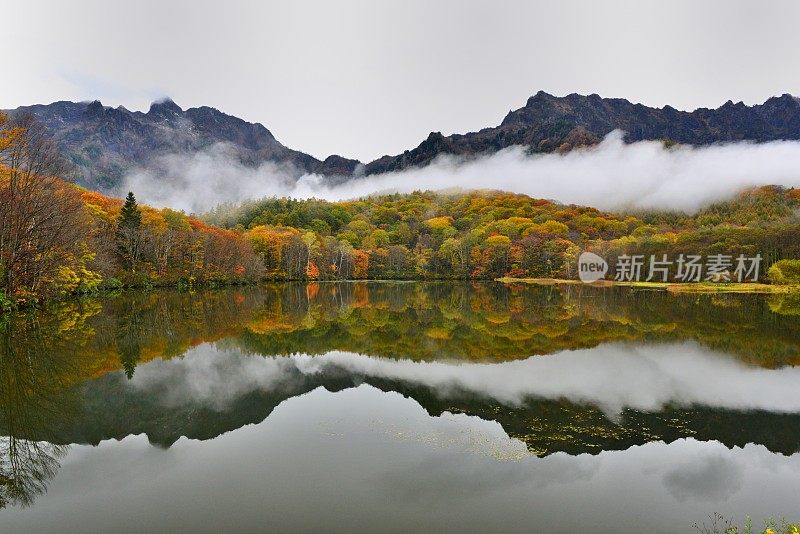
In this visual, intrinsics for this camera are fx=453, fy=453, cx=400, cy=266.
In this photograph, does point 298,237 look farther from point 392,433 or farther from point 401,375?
point 392,433

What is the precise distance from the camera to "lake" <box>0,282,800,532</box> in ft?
20.8

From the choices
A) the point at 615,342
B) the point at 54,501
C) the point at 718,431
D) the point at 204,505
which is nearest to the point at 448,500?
the point at 204,505

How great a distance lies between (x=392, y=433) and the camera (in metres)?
9.34

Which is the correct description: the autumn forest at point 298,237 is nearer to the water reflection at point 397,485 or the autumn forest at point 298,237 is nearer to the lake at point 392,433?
the lake at point 392,433

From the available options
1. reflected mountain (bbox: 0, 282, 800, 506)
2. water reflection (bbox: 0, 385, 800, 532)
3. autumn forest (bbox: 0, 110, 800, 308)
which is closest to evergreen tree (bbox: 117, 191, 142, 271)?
autumn forest (bbox: 0, 110, 800, 308)

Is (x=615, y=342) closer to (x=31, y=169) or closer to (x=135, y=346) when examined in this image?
(x=135, y=346)

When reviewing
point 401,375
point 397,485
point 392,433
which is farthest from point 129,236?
point 397,485

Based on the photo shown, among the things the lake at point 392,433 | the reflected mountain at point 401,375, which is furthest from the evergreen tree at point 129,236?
the lake at point 392,433

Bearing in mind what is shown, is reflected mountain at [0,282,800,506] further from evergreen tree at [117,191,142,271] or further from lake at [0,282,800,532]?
evergreen tree at [117,191,142,271]

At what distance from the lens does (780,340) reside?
1995 cm

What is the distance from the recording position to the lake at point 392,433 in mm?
6344

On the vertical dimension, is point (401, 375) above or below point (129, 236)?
below

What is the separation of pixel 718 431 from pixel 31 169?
32.2 m

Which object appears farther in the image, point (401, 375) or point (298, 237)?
point (298, 237)
